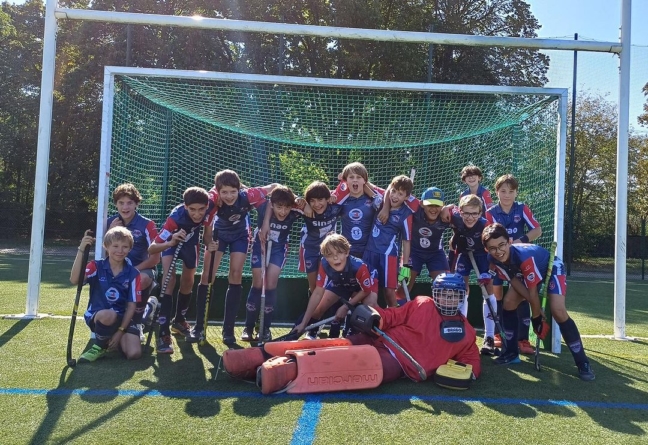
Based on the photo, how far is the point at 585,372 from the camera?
12.4ft

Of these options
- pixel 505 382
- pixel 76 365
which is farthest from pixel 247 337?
pixel 505 382

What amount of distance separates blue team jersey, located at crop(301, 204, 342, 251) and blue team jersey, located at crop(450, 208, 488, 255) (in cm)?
105

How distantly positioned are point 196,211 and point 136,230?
79 centimetres

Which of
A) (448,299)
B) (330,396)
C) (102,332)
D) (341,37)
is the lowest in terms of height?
(330,396)

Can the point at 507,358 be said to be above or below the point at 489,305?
below

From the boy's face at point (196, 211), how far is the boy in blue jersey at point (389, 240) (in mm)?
1495

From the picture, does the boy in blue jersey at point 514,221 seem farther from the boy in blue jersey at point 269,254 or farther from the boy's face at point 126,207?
the boy's face at point 126,207

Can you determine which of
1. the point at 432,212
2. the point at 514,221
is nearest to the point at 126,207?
the point at 432,212

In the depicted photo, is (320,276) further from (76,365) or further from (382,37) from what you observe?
(382,37)

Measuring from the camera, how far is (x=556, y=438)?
2600 millimetres

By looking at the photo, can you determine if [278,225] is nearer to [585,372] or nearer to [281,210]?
[281,210]

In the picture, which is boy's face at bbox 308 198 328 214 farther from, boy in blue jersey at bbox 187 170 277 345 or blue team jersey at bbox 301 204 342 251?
boy in blue jersey at bbox 187 170 277 345

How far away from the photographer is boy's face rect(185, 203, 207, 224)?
4270 millimetres

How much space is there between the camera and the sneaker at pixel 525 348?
4.54 meters
